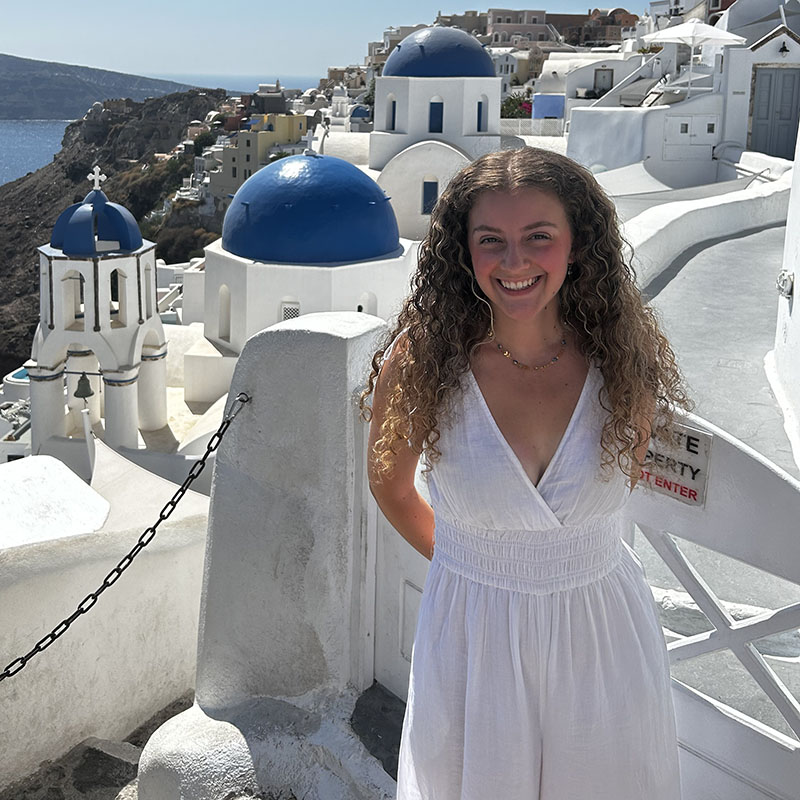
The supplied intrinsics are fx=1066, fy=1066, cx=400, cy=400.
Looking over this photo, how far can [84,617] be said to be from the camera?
506 centimetres

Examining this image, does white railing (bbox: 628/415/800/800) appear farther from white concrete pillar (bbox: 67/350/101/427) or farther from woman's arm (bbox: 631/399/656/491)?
white concrete pillar (bbox: 67/350/101/427)

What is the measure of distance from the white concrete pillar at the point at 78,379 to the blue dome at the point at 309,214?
265 cm

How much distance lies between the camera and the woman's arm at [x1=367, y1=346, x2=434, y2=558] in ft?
6.91

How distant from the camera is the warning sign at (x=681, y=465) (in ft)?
7.87

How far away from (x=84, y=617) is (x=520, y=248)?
12.5 feet

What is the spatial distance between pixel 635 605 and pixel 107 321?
12435mm

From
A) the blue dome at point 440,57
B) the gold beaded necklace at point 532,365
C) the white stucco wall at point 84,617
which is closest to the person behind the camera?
the gold beaded necklace at point 532,365

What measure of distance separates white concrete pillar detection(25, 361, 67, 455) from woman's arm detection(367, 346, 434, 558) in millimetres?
12120

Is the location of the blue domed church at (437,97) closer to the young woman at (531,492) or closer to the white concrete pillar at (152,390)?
the white concrete pillar at (152,390)

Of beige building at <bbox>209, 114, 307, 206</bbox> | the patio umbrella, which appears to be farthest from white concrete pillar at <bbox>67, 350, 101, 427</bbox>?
beige building at <bbox>209, 114, 307, 206</bbox>

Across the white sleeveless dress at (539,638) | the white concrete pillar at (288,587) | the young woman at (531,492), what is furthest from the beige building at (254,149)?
the white sleeveless dress at (539,638)

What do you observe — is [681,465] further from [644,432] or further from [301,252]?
[301,252]

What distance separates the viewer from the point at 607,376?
1979 millimetres

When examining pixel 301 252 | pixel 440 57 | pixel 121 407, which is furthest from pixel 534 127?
pixel 121 407
